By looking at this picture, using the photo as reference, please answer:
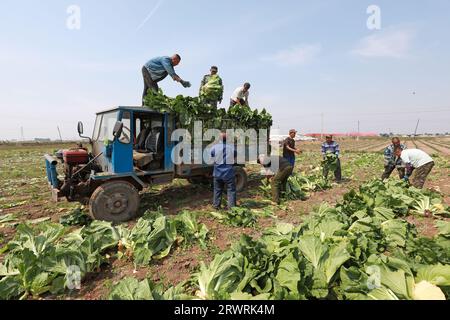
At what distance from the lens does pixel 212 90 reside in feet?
25.2

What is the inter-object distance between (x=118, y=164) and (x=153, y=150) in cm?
115

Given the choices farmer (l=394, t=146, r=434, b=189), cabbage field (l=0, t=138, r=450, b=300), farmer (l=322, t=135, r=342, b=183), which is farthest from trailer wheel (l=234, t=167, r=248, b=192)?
farmer (l=394, t=146, r=434, b=189)

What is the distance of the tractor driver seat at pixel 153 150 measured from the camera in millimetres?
6671

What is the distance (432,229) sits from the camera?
4.89 m

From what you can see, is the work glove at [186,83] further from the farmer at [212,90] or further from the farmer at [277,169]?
the farmer at [277,169]

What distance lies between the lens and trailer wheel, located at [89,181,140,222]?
5.69m

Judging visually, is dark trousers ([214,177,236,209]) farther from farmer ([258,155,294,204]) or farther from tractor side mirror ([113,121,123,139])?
tractor side mirror ([113,121,123,139])

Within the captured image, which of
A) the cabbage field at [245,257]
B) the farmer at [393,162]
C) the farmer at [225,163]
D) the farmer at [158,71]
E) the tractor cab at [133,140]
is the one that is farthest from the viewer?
the farmer at [393,162]

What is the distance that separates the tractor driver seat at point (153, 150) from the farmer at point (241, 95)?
348 cm

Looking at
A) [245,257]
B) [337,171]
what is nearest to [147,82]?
[245,257]

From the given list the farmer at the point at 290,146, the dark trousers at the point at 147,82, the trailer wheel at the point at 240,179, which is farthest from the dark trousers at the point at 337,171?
the dark trousers at the point at 147,82

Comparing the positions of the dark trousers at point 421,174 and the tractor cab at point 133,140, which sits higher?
the tractor cab at point 133,140
